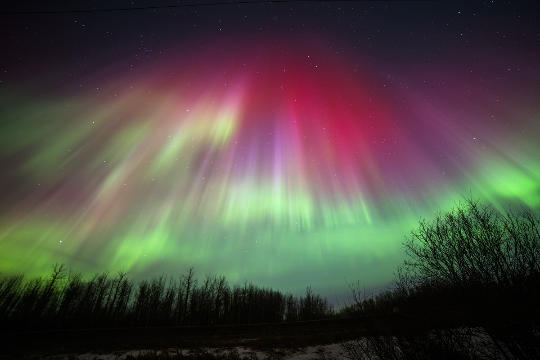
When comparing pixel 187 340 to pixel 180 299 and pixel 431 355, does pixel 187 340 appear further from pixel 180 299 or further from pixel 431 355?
pixel 180 299

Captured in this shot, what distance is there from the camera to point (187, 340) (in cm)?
1953

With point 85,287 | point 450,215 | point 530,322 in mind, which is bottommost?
point 530,322

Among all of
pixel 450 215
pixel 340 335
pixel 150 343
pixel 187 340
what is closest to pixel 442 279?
pixel 450 215

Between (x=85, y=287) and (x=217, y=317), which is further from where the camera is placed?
(x=85, y=287)

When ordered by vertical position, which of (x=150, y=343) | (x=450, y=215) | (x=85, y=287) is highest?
(x=85, y=287)

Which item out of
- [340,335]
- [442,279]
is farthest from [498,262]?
[340,335]

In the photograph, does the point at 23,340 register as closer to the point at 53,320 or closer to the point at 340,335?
the point at 340,335

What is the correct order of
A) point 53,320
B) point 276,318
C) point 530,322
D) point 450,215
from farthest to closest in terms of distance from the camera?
point 276,318, point 53,320, point 450,215, point 530,322

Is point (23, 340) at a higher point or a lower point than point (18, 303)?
lower

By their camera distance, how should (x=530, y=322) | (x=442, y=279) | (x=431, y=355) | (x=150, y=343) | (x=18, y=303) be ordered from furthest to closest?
(x=18, y=303) < (x=150, y=343) < (x=442, y=279) < (x=530, y=322) < (x=431, y=355)

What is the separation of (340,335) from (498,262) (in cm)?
1402

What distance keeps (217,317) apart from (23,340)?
59.9 metres

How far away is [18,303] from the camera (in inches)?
2921

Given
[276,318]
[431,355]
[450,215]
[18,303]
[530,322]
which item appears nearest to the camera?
[431,355]
